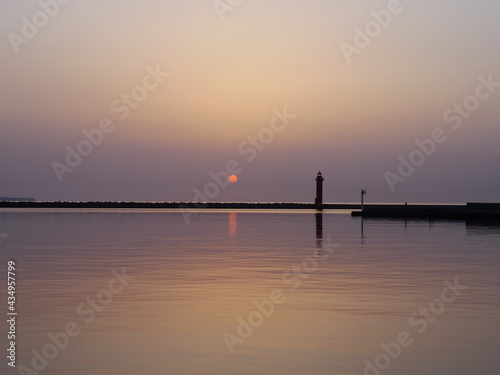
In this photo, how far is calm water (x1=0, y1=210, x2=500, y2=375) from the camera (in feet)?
38.3

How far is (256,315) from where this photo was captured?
1595cm

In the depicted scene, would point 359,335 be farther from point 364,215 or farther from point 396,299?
point 364,215

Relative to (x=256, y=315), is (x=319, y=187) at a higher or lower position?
higher

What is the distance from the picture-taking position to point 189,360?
464 inches

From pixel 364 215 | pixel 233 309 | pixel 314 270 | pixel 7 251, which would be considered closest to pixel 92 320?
pixel 233 309

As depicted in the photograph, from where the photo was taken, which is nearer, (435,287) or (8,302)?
(8,302)

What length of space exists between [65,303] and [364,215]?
91.9 m

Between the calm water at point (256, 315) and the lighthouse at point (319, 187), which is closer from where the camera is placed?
the calm water at point (256, 315)

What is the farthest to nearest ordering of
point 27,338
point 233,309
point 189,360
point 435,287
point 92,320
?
point 435,287 → point 233,309 → point 92,320 → point 27,338 → point 189,360

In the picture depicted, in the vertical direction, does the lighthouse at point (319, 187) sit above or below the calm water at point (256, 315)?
above

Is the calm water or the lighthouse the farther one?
the lighthouse

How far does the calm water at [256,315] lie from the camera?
11.7 meters

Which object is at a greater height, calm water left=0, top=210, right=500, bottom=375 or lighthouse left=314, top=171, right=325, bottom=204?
lighthouse left=314, top=171, right=325, bottom=204

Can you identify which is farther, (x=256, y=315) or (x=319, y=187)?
(x=319, y=187)
